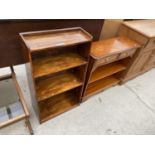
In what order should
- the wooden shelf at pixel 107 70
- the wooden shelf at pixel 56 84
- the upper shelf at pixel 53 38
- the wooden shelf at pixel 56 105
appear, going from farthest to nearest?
the wooden shelf at pixel 107 70, the wooden shelf at pixel 56 105, the wooden shelf at pixel 56 84, the upper shelf at pixel 53 38

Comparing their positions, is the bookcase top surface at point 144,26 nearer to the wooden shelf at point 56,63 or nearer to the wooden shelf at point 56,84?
the wooden shelf at point 56,63

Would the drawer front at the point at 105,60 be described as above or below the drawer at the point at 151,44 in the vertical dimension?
below

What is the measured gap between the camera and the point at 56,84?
1470 mm

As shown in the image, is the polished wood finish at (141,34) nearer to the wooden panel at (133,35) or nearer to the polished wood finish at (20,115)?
the wooden panel at (133,35)

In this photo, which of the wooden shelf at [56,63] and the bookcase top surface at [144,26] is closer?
the wooden shelf at [56,63]

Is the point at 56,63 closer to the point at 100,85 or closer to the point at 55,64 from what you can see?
the point at 55,64

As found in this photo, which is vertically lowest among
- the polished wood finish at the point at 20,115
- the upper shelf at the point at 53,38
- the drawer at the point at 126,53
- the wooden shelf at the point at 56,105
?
the wooden shelf at the point at 56,105

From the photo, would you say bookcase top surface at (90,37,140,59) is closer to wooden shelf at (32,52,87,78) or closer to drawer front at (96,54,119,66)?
drawer front at (96,54,119,66)

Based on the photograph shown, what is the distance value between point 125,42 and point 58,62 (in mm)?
967

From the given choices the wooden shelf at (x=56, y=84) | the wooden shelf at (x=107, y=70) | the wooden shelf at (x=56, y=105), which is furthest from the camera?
the wooden shelf at (x=107, y=70)

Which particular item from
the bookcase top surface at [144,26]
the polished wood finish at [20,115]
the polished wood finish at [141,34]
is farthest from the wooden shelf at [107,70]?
the polished wood finish at [20,115]

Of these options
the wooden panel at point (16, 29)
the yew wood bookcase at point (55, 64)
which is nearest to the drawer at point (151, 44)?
the wooden panel at point (16, 29)

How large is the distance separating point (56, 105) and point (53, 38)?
941mm

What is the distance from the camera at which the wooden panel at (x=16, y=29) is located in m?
1.04
